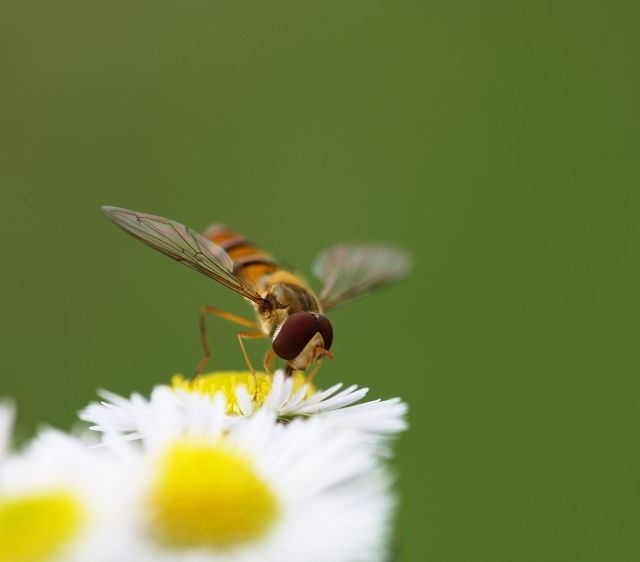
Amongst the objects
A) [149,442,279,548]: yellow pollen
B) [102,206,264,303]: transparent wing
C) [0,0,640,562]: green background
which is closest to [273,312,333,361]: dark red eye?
[102,206,264,303]: transparent wing

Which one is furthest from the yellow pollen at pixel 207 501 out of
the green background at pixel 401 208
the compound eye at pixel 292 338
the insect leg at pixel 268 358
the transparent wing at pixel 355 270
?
the green background at pixel 401 208

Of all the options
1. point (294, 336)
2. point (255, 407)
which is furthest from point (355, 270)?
point (255, 407)

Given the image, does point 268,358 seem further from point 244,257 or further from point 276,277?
point 244,257

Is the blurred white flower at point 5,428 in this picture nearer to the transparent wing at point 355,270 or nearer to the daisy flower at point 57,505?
the daisy flower at point 57,505

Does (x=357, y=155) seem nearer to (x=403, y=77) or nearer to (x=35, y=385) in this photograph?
(x=403, y=77)

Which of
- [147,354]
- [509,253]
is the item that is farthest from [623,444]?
[147,354]
